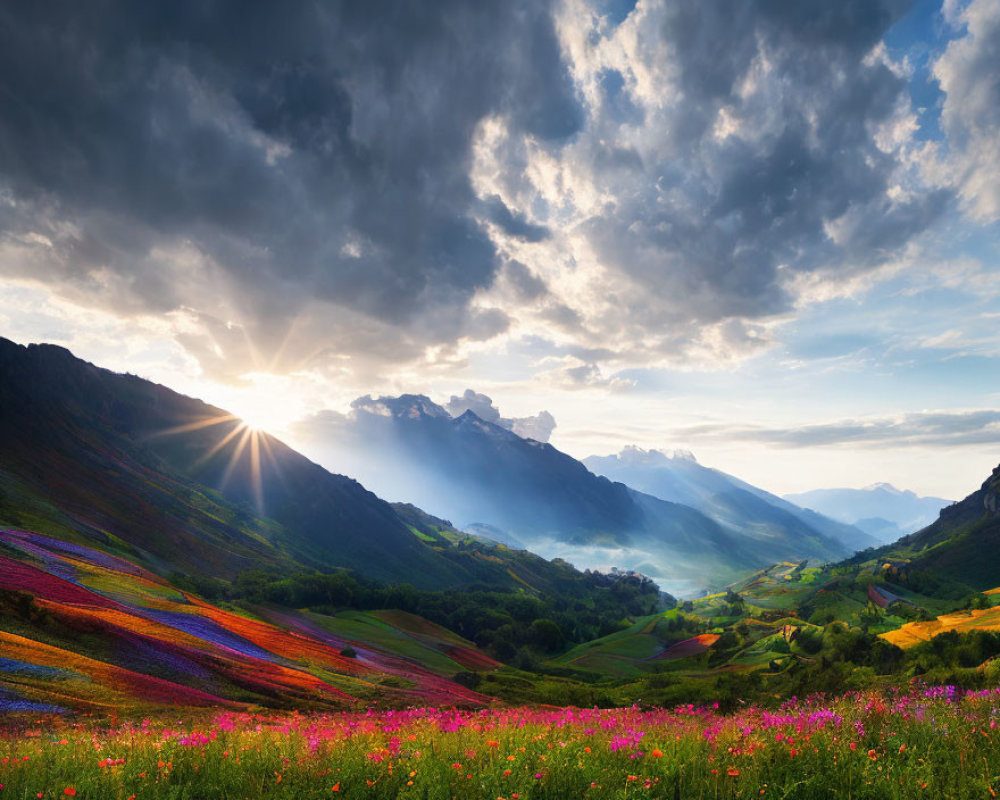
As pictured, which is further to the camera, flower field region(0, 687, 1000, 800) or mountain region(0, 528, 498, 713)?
mountain region(0, 528, 498, 713)

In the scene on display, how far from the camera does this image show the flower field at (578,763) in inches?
217

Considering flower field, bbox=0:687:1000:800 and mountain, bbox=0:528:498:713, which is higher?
flower field, bbox=0:687:1000:800

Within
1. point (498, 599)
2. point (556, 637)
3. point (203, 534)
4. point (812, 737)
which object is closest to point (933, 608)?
point (556, 637)

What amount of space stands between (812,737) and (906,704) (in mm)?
3023

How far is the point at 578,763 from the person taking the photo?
238 inches

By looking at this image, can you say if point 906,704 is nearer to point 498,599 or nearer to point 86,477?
point 498,599

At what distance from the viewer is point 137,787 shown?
6.01m

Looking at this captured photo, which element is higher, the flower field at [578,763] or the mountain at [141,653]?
the flower field at [578,763]

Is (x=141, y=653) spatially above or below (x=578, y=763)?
below

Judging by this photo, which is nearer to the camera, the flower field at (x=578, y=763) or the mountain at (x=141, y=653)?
the flower field at (x=578, y=763)

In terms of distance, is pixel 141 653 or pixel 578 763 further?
pixel 141 653

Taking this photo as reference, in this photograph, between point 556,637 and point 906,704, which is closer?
point 906,704

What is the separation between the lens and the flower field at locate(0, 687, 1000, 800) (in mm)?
5516

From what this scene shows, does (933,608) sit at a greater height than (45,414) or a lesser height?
lesser
